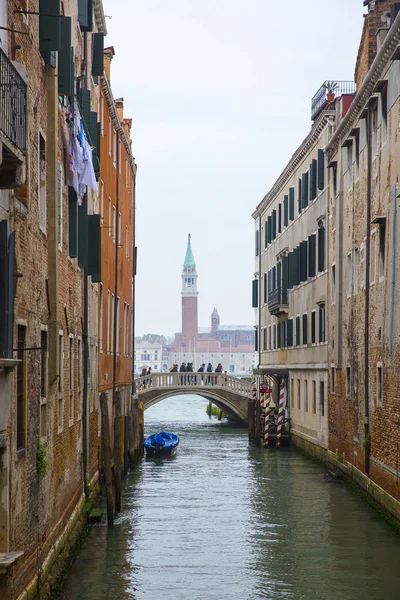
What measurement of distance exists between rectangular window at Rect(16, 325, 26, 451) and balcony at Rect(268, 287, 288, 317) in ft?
85.3

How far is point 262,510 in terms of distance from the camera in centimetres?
2161

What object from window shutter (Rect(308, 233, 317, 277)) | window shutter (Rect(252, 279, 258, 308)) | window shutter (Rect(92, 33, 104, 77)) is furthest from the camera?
window shutter (Rect(252, 279, 258, 308))

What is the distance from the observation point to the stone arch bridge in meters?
47.2

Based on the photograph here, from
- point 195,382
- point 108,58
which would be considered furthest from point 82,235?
point 195,382

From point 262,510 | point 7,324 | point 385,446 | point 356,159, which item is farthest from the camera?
point 356,159

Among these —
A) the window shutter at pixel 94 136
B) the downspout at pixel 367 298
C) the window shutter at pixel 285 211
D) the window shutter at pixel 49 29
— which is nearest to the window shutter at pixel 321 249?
the downspout at pixel 367 298

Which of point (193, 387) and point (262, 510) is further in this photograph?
point (193, 387)

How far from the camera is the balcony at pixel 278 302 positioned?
119ft

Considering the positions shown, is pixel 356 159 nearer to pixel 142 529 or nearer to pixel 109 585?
pixel 142 529

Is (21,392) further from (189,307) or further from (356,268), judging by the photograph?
(189,307)

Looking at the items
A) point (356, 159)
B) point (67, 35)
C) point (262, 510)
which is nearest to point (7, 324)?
point (67, 35)

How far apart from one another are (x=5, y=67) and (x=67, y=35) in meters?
4.55

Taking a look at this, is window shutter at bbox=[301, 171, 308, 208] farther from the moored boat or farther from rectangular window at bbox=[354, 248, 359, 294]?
rectangular window at bbox=[354, 248, 359, 294]

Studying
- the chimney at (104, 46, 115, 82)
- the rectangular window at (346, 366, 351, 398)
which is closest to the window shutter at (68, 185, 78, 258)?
the rectangular window at (346, 366, 351, 398)
